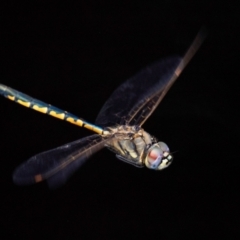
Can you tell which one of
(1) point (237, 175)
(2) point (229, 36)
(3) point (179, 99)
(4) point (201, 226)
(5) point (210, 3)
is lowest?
(4) point (201, 226)

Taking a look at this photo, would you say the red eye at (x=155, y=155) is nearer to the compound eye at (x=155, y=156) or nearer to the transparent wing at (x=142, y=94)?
the compound eye at (x=155, y=156)

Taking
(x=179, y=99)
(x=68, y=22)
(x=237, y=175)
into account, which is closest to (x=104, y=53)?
(x=68, y=22)

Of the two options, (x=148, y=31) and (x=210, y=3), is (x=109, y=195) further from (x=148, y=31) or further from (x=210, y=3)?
(x=210, y=3)

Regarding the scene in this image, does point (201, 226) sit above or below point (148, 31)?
below

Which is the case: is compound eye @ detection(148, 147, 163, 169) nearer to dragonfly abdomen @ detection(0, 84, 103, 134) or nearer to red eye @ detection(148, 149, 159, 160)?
red eye @ detection(148, 149, 159, 160)

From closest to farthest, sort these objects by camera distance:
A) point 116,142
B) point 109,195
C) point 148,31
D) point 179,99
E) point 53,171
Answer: point 53,171, point 116,142, point 109,195, point 179,99, point 148,31

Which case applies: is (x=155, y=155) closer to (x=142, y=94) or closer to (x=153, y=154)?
(x=153, y=154)
